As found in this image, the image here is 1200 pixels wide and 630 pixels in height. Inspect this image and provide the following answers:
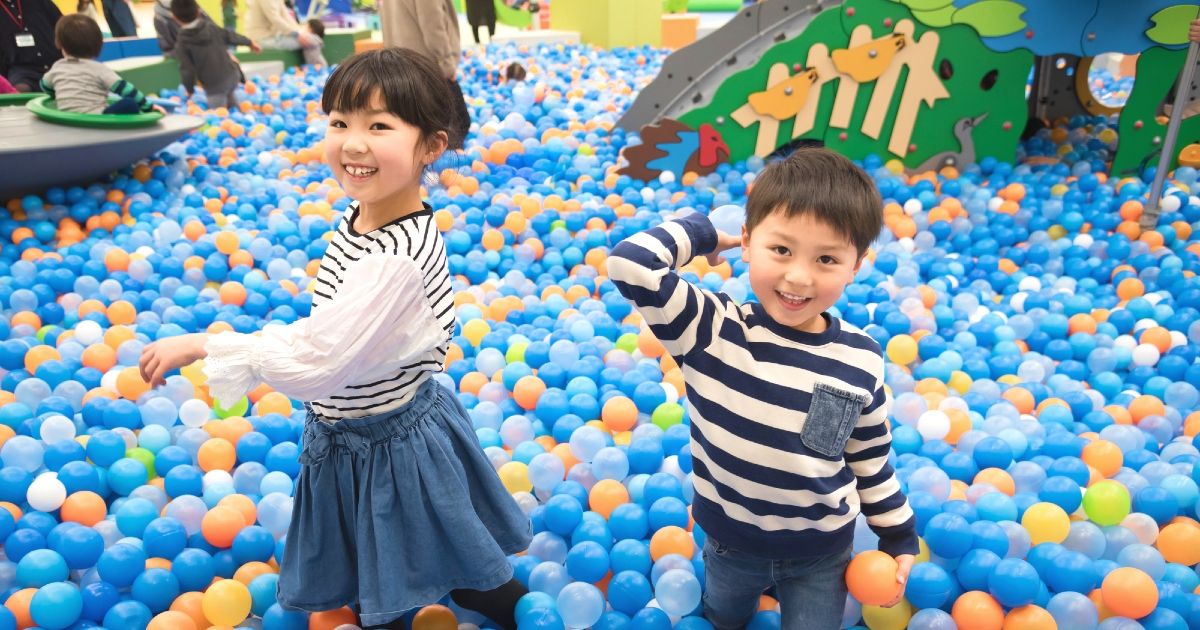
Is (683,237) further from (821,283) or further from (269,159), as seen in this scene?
(269,159)

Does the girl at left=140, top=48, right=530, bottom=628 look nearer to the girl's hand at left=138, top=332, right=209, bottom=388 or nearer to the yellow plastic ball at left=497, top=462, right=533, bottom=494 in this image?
the girl's hand at left=138, top=332, right=209, bottom=388

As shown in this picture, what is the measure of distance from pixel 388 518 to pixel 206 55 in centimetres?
541

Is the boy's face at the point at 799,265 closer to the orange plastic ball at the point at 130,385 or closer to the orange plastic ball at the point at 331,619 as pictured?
the orange plastic ball at the point at 331,619

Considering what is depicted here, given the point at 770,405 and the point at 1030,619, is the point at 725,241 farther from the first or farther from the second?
the point at 1030,619

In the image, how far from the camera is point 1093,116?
16.9 feet

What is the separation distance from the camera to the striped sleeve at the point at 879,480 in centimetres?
128

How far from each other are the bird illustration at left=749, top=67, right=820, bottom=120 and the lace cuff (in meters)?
3.39

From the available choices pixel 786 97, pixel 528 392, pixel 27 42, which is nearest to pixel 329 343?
pixel 528 392

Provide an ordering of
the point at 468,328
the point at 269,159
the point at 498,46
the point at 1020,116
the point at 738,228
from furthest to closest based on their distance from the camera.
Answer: the point at 498,46, the point at 269,159, the point at 1020,116, the point at 468,328, the point at 738,228

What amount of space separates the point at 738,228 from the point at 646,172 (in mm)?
2663

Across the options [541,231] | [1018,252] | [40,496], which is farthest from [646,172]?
[40,496]

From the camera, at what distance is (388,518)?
1.40 metres

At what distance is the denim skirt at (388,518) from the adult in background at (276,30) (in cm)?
783

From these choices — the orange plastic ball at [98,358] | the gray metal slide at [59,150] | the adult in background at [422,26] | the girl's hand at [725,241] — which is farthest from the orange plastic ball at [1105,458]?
the gray metal slide at [59,150]
